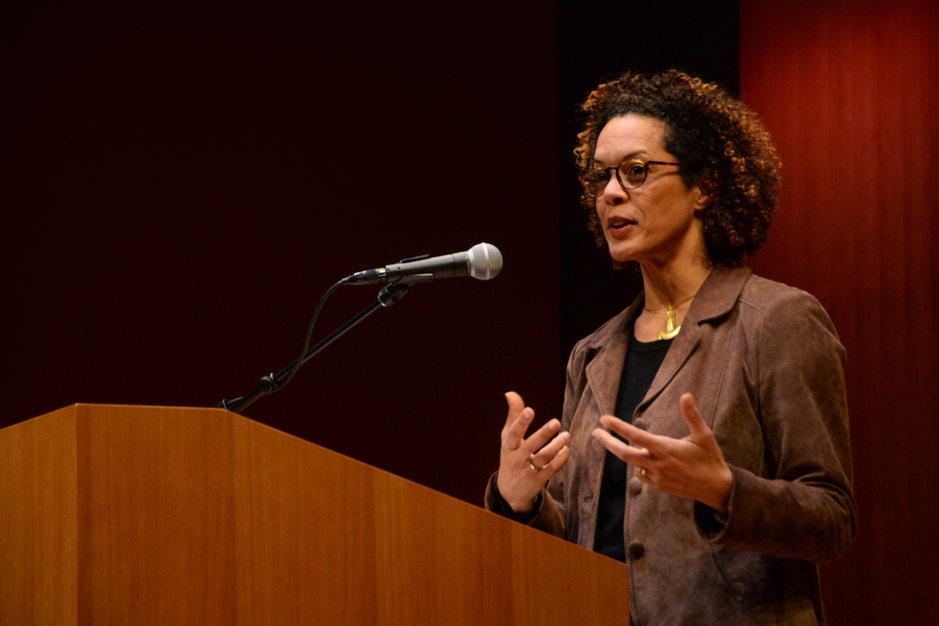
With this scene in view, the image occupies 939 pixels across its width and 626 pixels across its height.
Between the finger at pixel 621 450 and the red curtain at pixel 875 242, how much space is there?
1.68 metres

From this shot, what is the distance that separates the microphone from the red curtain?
5.28 feet

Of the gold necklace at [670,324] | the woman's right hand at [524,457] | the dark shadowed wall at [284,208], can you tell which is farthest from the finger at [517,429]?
the dark shadowed wall at [284,208]

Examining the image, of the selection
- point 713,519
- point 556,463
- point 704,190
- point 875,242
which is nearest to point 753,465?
point 713,519

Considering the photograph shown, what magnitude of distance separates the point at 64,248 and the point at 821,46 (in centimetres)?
239

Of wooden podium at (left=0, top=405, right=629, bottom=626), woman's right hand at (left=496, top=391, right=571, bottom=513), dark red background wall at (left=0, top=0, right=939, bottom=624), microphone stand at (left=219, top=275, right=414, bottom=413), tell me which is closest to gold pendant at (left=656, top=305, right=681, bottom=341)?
woman's right hand at (left=496, top=391, right=571, bottom=513)

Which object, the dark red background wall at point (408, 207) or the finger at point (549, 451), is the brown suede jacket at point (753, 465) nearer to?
the finger at point (549, 451)

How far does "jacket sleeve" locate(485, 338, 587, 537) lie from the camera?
179cm

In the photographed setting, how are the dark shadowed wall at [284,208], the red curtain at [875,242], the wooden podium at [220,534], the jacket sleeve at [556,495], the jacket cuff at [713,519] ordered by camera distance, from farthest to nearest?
the dark shadowed wall at [284,208]
the red curtain at [875,242]
the jacket sleeve at [556,495]
the jacket cuff at [713,519]
the wooden podium at [220,534]

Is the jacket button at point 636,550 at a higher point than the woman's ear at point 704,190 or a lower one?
lower

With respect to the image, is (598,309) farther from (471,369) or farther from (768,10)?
(768,10)

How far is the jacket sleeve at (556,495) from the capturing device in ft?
5.88

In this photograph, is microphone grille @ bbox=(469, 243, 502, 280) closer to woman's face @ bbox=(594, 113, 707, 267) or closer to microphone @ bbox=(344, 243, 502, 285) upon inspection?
microphone @ bbox=(344, 243, 502, 285)

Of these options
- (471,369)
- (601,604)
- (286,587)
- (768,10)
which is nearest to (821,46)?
(768,10)

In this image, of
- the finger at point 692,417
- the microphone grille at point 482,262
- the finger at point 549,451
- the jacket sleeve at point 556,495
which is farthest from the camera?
the jacket sleeve at point 556,495
